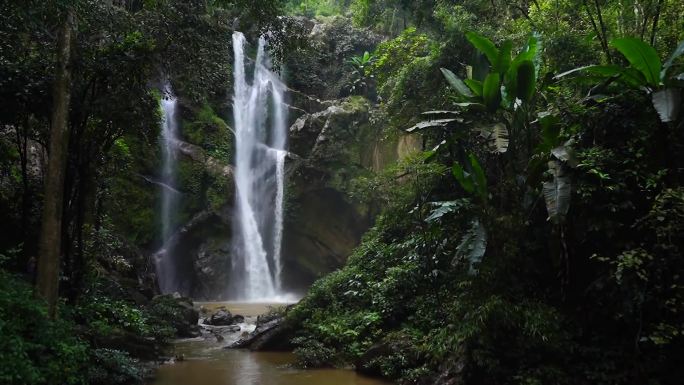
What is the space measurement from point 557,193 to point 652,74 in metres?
1.63

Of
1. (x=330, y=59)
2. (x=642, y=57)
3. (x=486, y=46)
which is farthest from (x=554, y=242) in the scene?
(x=330, y=59)

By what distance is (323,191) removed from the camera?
20.1 meters

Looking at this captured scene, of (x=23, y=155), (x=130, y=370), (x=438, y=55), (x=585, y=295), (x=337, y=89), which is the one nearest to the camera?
(x=585, y=295)

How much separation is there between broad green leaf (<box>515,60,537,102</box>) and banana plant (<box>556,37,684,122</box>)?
77cm

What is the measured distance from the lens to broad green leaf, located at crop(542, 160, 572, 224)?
16.9ft

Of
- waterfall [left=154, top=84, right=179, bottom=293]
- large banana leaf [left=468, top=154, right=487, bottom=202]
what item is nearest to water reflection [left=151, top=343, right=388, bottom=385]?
large banana leaf [left=468, top=154, right=487, bottom=202]

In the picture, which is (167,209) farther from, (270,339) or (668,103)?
(668,103)

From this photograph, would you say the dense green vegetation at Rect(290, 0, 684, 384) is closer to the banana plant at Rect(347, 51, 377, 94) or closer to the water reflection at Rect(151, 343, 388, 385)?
the water reflection at Rect(151, 343, 388, 385)

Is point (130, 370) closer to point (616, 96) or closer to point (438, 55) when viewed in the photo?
point (616, 96)

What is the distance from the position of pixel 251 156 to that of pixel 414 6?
31.7 feet

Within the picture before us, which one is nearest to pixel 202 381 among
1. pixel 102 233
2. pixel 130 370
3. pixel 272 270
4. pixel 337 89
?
pixel 130 370

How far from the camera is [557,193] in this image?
530 cm

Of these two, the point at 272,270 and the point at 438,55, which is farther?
the point at 272,270

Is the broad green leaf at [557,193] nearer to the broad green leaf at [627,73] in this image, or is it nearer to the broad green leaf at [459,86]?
the broad green leaf at [627,73]
